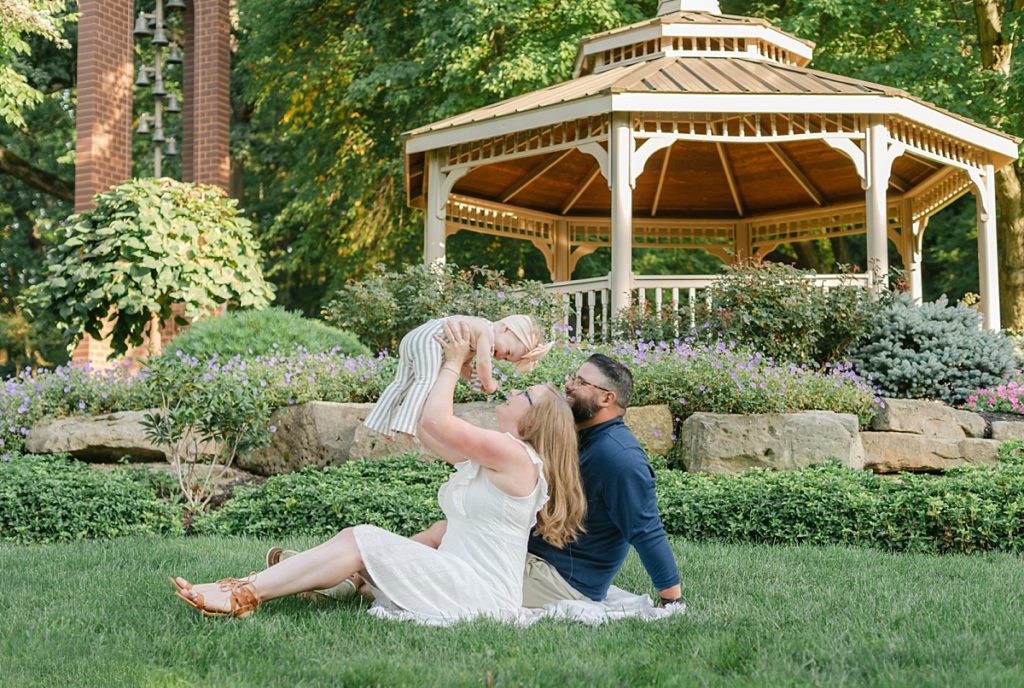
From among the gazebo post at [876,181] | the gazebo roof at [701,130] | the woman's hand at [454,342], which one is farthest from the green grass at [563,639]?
the gazebo roof at [701,130]

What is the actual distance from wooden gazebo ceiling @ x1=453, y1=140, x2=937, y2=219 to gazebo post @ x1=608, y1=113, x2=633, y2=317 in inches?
142

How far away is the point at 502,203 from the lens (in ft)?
52.3

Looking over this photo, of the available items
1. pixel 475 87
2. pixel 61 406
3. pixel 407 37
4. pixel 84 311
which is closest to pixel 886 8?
pixel 475 87

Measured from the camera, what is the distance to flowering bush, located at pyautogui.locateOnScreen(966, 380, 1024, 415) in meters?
9.56

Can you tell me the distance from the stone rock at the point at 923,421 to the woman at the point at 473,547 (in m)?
5.18

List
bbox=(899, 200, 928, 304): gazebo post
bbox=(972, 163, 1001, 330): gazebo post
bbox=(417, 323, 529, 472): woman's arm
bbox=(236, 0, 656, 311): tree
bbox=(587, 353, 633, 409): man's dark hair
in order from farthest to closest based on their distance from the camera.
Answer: bbox=(236, 0, 656, 311): tree
bbox=(899, 200, 928, 304): gazebo post
bbox=(972, 163, 1001, 330): gazebo post
bbox=(587, 353, 633, 409): man's dark hair
bbox=(417, 323, 529, 472): woman's arm

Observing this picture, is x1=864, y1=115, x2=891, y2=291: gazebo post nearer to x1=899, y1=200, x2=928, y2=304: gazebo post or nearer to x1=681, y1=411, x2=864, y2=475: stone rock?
x1=899, y1=200, x2=928, y2=304: gazebo post

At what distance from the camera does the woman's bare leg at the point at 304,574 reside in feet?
13.7

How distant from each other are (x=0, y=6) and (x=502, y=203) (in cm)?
711

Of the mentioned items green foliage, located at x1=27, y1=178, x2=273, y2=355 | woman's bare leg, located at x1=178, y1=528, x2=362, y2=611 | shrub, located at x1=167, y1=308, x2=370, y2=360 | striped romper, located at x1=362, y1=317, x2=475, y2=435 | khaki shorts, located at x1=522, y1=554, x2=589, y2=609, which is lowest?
khaki shorts, located at x1=522, y1=554, x2=589, y2=609

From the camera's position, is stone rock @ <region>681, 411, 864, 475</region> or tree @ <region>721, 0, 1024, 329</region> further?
tree @ <region>721, 0, 1024, 329</region>

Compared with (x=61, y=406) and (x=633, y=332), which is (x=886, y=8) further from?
(x=61, y=406)

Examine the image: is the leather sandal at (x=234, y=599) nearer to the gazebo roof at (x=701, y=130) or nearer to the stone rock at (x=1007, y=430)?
the stone rock at (x=1007, y=430)

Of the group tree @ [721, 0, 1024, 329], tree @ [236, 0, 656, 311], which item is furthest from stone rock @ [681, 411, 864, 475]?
tree @ [721, 0, 1024, 329]
